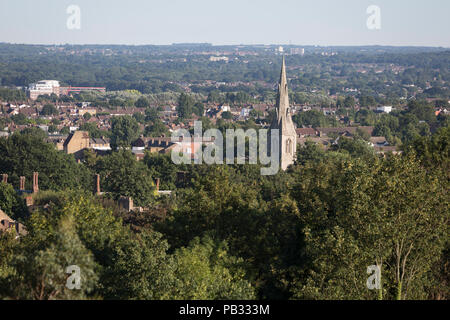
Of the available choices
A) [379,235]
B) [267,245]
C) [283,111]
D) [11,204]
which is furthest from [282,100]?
[379,235]

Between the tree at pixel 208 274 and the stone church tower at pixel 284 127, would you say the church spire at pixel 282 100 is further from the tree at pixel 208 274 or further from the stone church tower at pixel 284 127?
the tree at pixel 208 274

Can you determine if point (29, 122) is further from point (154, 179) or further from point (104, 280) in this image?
point (104, 280)

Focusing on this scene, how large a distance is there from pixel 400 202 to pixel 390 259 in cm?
127

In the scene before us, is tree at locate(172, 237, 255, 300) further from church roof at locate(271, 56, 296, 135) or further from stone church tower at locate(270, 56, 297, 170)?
church roof at locate(271, 56, 296, 135)

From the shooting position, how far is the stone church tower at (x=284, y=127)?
5116 cm

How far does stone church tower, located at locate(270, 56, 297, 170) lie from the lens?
51.2 m

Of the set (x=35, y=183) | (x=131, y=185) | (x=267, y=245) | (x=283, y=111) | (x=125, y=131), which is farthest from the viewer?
(x=125, y=131)

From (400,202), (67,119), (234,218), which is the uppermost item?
(400,202)

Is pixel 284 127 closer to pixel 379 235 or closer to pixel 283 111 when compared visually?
pixel 283 111

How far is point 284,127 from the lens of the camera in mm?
51438

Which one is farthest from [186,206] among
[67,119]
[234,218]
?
[67,119]

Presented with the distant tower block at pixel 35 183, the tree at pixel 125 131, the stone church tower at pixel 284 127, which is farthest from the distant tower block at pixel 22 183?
the tree at pixel 125 131

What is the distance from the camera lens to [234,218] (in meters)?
19.5
